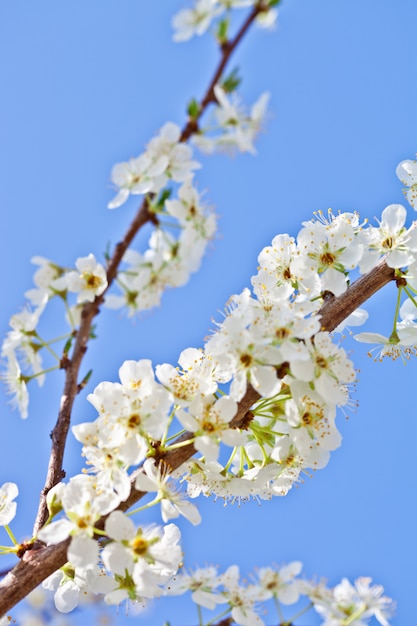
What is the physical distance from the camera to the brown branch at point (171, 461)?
6.79ft

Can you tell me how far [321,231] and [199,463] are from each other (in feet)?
3.12

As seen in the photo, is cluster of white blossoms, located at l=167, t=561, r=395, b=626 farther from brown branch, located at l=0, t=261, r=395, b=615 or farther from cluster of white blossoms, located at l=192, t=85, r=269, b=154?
cluster of white blossoms, located at l=192, t=85, r=269, b=154

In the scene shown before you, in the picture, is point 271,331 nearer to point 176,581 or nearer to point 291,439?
point 291,439

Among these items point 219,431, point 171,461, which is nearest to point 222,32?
point 219,431

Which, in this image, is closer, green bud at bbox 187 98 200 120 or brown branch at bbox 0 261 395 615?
green bud at bbox 187 98 200 120

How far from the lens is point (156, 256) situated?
183 cm

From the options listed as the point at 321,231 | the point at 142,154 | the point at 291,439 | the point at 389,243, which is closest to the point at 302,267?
the point at 321,231

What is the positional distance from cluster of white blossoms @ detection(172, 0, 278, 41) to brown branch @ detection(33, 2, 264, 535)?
2cm

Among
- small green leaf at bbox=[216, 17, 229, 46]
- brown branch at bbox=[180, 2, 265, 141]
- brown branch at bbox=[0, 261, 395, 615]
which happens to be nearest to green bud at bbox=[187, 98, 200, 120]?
brown branch at bbox=[180, 2, 265, 141]

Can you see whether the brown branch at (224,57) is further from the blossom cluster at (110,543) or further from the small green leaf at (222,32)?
the blossom cluster at (110,543)

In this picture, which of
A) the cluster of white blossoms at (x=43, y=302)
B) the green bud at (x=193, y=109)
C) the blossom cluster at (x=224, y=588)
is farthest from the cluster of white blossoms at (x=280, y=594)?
the green bud at (x=193, y=109)

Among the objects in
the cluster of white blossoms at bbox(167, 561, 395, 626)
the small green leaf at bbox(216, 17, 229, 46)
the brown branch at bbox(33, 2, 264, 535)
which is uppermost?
the small green leaf at bbox(216, 17, 229, 46)

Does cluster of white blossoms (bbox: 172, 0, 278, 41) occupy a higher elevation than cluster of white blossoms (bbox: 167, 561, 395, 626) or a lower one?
higher

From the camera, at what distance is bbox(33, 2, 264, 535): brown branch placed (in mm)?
1743
